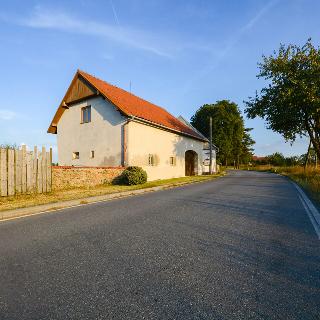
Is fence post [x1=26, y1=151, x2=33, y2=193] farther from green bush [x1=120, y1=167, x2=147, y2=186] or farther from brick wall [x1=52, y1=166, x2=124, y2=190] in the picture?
green bush [x1=120, y1=167, x2=147, y2=186]

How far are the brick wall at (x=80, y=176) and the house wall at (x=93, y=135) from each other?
7.43 ft

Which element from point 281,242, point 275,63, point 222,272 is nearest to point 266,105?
point 275,63

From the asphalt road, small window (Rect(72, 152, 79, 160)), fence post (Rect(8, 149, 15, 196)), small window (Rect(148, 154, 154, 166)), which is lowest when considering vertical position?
the asphalt road

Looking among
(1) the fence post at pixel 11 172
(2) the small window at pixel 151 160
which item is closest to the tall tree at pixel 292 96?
(2) the small window at pixel 151 160

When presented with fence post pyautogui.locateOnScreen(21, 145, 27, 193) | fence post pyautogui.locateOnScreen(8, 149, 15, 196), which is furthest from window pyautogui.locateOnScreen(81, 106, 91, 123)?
fence post pyautogui.locateOnScreen(8, 149, 15, 196)

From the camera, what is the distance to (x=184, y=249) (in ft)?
14.0

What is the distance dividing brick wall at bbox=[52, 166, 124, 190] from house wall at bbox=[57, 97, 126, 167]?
2266 mm

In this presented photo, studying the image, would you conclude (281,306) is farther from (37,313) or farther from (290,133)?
(290,133)

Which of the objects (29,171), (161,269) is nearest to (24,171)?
(29,171)

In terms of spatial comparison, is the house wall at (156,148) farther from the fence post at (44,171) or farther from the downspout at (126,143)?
the fence post at (44,171)

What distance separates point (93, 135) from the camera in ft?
69.4

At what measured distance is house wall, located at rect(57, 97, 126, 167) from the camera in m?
19.6

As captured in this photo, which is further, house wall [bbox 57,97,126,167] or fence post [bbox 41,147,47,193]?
house wall [bbox 57,97,126,167]

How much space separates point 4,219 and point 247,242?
6185 millimetres
